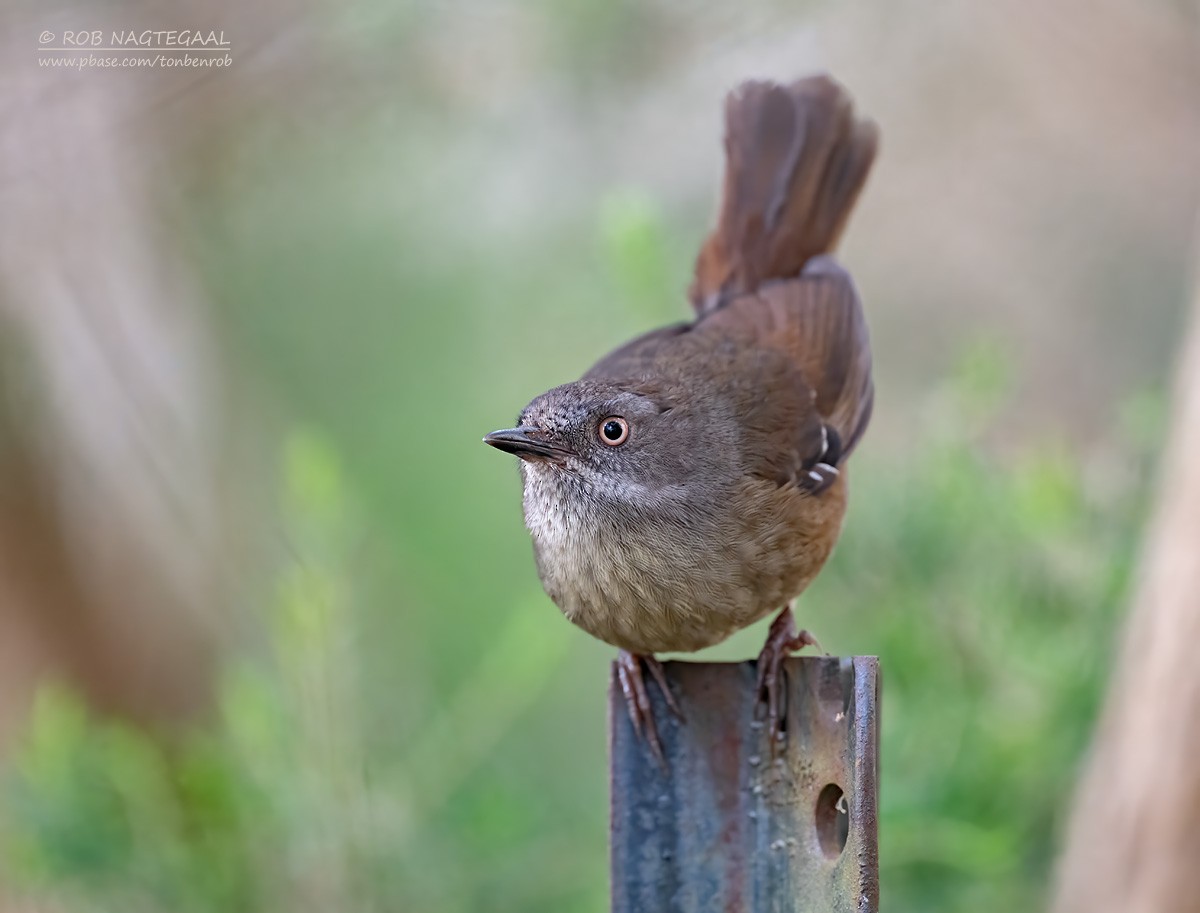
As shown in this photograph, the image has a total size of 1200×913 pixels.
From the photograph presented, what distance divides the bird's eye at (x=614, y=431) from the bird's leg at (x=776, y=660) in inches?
18.4

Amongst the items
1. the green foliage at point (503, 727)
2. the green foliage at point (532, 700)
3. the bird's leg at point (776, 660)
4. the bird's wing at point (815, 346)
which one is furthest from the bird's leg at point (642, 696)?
the green foliage at point (503, 727)

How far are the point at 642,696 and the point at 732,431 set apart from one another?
0.82m

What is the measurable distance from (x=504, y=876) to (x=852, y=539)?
146 centimetres

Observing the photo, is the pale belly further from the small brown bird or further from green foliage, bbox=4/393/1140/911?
green foliage, bbox=4/393/1140/911

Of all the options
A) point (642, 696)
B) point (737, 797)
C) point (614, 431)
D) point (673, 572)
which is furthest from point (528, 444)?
point (737, 797)

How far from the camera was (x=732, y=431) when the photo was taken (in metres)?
2.94

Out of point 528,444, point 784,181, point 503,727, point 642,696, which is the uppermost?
point 784,181

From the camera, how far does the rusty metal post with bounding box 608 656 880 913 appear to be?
187 cm

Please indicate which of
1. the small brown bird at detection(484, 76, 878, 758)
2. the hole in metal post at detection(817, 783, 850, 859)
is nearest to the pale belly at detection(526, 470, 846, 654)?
the small brown bird at detection(484, 76, 878, 758)

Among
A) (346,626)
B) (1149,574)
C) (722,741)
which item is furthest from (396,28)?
(722,741)

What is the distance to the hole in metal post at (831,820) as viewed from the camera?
188cm

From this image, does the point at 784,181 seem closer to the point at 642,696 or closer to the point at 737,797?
the point at 642,696

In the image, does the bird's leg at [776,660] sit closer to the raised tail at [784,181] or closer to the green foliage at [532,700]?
the green foliage at [532,700]

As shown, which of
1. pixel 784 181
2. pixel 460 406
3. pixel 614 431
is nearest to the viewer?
pixel 614 431
